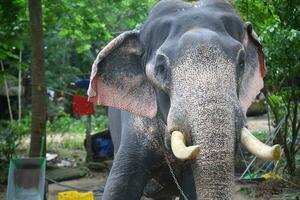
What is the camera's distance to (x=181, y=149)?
285 cm

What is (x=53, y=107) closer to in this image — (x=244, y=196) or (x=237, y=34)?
(x=244, y=196)

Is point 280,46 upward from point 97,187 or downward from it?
upward

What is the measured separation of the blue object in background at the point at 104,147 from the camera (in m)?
10.8

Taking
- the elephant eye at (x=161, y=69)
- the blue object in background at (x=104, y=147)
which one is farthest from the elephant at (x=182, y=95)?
the blue object in background at (x=104, y=147)

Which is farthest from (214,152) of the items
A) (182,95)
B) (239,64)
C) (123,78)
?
(123,78)

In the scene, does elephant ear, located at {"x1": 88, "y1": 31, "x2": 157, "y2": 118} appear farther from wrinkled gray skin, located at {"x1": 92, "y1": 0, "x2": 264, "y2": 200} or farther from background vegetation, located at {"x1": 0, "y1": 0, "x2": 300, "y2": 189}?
background vegetation, located at {"x1": 0, "y1": 0, "x2": 300, "y2": 189}

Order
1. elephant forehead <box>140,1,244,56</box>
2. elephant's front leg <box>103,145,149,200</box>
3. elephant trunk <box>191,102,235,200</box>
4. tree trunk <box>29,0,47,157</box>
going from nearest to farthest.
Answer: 1. elephant trunk <box>191,102,235,200</box>
2. elephant forehead <box>140,1,244,56</box>
3. elephant's front leg <box>103,145,149,200</box>
4. tree trunk <box>29,0,47,157</box>

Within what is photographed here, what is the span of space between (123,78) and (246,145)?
A: 1.22m

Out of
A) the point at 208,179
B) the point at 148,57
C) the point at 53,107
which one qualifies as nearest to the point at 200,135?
the point at 208,179

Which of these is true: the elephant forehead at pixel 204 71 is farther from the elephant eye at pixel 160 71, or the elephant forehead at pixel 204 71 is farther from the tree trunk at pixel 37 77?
the tree trunk at pixel 37 77

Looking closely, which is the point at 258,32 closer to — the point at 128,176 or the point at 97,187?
the point at 97,187

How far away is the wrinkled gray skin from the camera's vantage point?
293cm


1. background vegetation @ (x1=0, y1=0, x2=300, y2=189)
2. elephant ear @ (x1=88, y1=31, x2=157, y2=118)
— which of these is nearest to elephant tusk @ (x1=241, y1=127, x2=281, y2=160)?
elephant ear @ (x1=88, y1=31, x2=157, y2=118)

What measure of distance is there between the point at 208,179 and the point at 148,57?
112 cm
